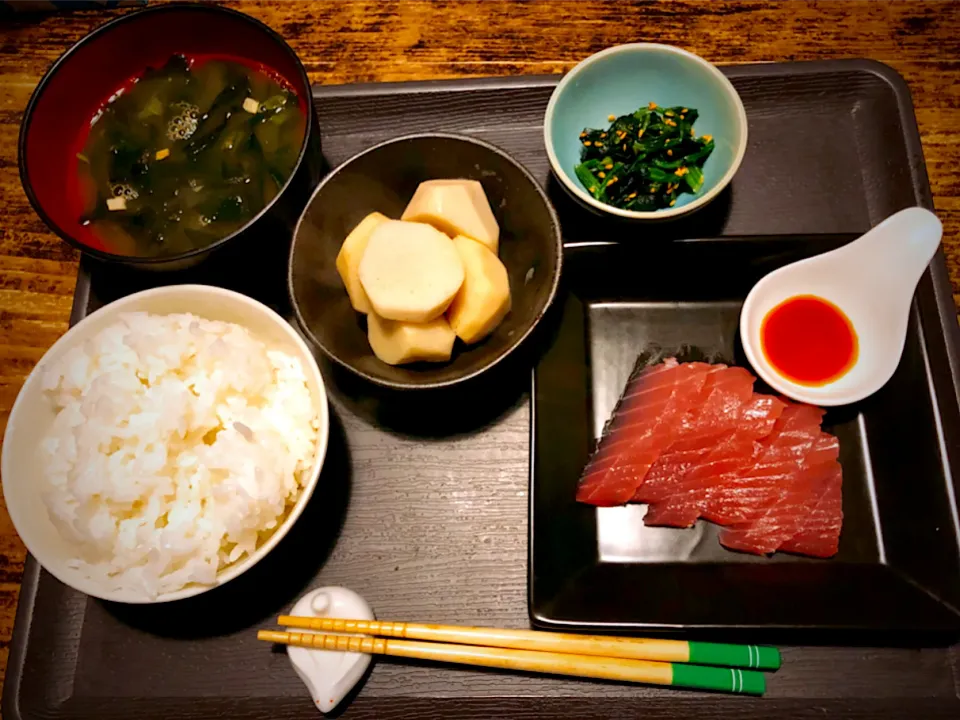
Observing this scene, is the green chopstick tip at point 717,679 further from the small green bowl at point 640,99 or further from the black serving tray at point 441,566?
the small green bowl at point 640,99

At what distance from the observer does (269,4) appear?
2314 mm

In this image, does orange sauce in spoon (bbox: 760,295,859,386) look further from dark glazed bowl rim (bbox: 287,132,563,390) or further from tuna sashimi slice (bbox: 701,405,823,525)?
dark glazed bowl rim (bbox: 287,132,563,390)

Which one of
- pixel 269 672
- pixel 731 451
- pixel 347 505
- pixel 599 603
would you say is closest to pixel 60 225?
pixel 347 505

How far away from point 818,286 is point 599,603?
106 centimetres

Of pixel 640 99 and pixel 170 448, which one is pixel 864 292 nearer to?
pixel 640 99

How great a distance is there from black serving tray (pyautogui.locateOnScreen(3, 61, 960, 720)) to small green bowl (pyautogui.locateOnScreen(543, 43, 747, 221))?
0.14 m

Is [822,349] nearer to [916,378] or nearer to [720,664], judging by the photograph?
[916,378]

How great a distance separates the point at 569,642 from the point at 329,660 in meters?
0.55

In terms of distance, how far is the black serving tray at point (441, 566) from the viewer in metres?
1.56

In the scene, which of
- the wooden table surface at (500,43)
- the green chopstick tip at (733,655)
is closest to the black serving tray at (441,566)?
the green chopstick tip at (733,655)

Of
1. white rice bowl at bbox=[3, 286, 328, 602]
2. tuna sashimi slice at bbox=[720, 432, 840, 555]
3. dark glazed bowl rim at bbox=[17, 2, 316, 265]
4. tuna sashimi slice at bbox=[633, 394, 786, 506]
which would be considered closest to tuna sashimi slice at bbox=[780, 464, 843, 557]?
tuna sashimi slice at bbox=[720, 432, 840, 555]

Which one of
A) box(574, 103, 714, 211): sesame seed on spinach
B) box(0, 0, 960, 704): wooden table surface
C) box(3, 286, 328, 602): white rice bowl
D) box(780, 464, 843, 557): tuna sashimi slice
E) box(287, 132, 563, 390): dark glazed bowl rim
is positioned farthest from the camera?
box(0, 0, 960, 704): wooden table surface

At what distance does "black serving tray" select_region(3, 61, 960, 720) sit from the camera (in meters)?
1.56

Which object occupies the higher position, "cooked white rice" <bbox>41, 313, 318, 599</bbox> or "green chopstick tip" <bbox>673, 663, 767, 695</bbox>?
"cooked white rice" <bbox>41, 313, 318, 599</bbox>
